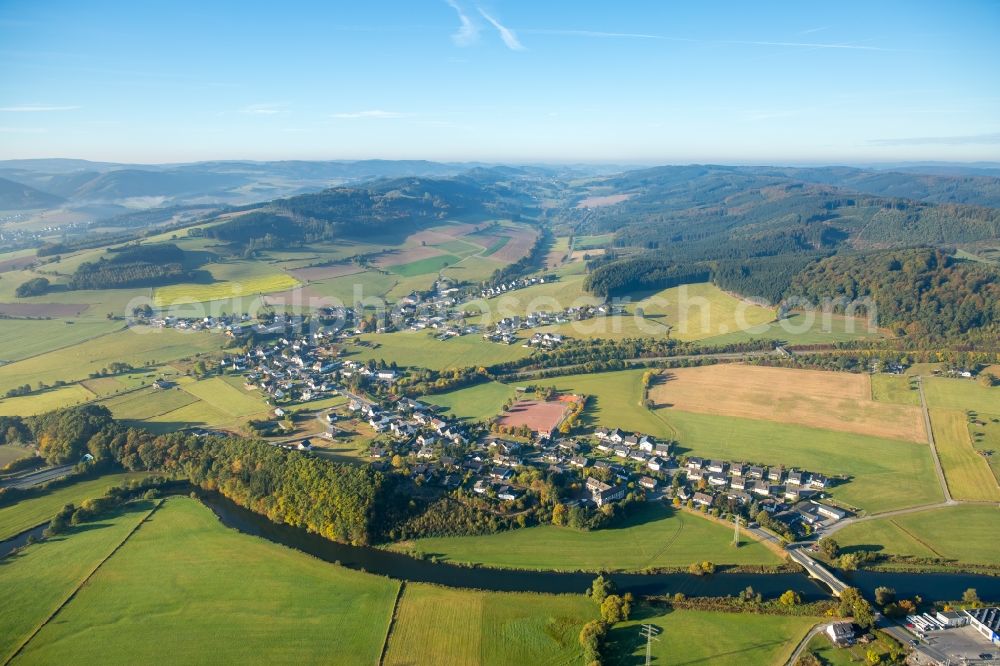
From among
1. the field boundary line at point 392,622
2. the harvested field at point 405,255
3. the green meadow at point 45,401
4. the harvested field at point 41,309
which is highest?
the harvested field at point 405,255

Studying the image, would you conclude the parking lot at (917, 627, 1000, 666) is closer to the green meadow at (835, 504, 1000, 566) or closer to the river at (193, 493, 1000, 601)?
the river at (193, 493, 1000, 601)

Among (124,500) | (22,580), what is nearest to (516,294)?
(124,500)

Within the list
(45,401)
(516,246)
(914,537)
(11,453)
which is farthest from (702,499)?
(516,246)

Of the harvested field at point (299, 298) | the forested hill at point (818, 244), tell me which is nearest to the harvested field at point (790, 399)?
the forested hill at point (818, 244)

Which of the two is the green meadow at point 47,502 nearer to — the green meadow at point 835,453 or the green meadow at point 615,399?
the green meadow at point 615,399

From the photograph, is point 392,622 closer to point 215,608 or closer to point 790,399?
point 215,608

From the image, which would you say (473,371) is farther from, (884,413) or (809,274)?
(809,274)

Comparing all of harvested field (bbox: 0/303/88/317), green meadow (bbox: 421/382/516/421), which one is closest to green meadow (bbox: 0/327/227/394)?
harvested field (bbox: 0/303/88/317)
